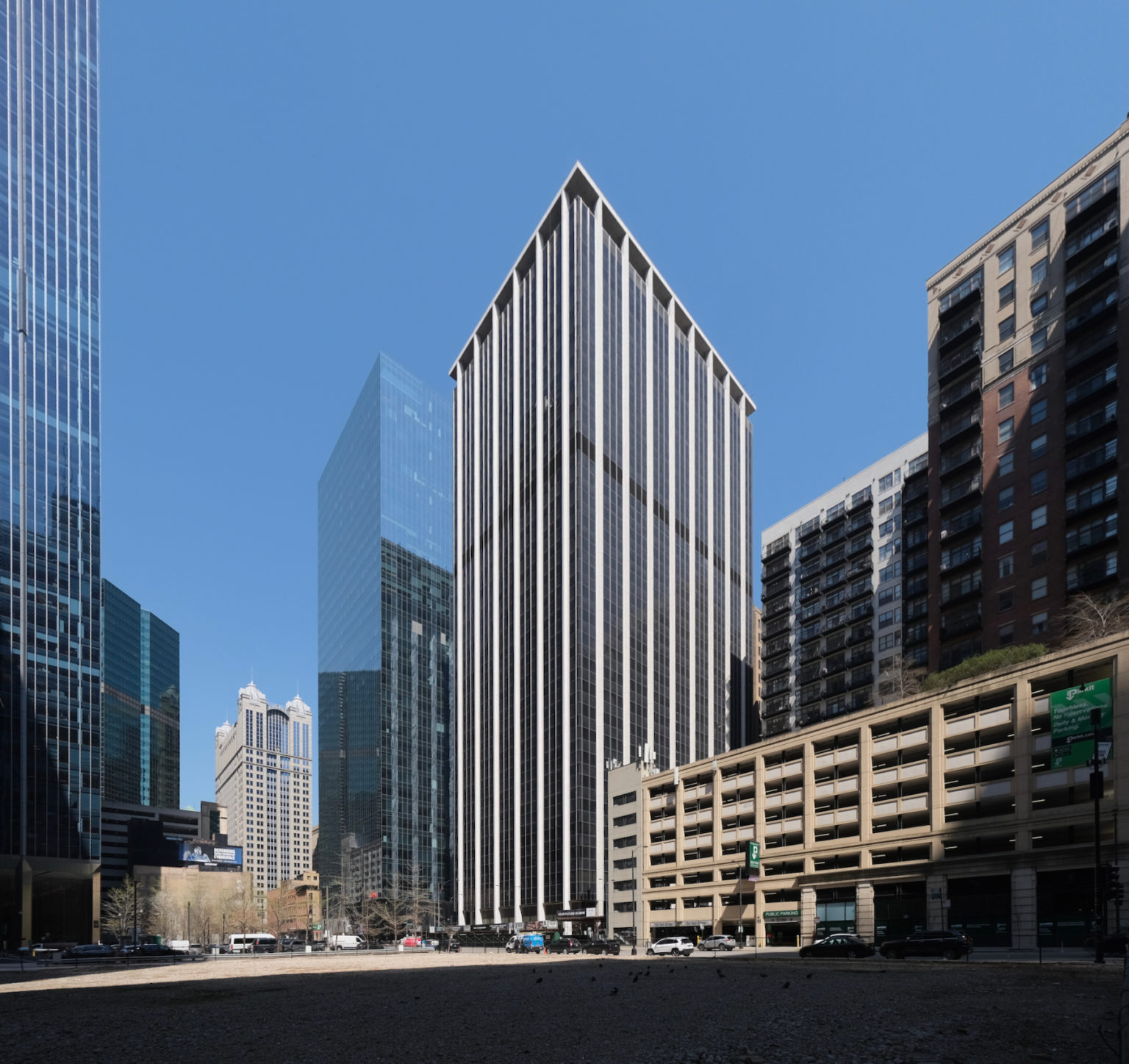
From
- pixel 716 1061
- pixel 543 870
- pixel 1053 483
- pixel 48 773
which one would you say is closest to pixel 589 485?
pixel 543 870

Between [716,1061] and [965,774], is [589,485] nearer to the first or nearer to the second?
[965,774]

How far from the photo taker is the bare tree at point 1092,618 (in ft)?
255

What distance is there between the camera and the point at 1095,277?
92750 mm

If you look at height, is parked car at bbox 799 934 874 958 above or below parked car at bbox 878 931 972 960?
below

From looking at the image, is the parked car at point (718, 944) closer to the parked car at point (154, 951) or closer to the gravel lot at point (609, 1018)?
the gravel lot at point (609, 1018)

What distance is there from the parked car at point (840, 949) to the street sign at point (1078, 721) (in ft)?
54.0

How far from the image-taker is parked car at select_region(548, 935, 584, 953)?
89.7m

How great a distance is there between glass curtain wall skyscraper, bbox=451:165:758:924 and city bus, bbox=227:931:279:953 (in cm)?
3562

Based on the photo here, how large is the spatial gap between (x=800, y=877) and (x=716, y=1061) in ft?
258

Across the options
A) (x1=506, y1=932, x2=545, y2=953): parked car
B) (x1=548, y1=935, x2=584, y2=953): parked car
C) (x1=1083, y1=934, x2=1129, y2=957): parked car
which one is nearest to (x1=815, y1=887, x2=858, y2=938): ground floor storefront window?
(x1=548, y1=935, x2=584, y2=953): parked car

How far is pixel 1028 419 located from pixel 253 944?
11362cm

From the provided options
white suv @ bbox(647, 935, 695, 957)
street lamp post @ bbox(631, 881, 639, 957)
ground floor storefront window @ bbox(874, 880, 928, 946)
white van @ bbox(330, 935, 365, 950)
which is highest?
ground floor storefront window @ bbox(874, 880, 928, 946)

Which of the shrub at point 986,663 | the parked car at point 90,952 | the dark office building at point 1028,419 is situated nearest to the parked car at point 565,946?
the shrub at point 986,663

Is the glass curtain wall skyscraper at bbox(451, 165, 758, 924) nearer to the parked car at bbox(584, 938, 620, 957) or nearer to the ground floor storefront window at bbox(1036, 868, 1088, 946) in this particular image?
the parked car at bbox(584, 938, 620, 957)
